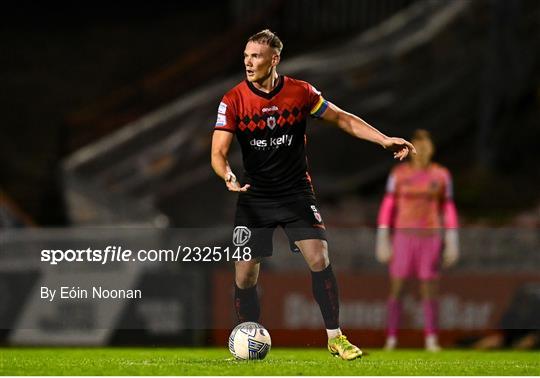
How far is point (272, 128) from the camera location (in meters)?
7.80

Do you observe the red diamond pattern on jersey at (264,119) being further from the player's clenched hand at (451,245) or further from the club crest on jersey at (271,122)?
the player's clenched hand at (451,245)

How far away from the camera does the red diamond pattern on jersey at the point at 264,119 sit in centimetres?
777

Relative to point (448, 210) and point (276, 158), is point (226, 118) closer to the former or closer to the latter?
point (276, 158)

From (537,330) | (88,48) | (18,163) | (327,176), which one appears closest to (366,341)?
(537,330)

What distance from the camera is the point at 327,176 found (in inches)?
674

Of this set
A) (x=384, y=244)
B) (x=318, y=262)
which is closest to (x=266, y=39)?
(x=318, y=262)

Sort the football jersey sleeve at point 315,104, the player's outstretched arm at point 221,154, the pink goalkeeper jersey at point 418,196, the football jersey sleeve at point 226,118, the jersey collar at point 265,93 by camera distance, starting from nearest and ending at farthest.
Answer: the player's outstretched arm at point 221,154 → the football jersey sleeve at point 226,118 → the jersey collar at point 265,93 → the football jersey sleeve at point 315,104 → the pink goalkeeper jersey at point 418,196

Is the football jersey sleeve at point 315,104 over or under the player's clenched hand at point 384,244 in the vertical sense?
over

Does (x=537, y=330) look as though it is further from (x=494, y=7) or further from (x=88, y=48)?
(x=88, y=48)

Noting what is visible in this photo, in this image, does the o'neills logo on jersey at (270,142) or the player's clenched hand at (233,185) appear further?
the o'neills logo on jersey at (270,142)

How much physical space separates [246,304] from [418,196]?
4.10 m

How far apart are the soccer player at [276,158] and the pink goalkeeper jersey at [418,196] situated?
3.87 metres

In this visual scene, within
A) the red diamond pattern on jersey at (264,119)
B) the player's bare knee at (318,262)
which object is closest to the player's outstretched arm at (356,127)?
the red diamond pattern on jersey at (264,119)

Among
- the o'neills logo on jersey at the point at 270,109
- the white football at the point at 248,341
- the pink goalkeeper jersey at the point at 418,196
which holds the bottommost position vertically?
the white football at the point at 248,341
